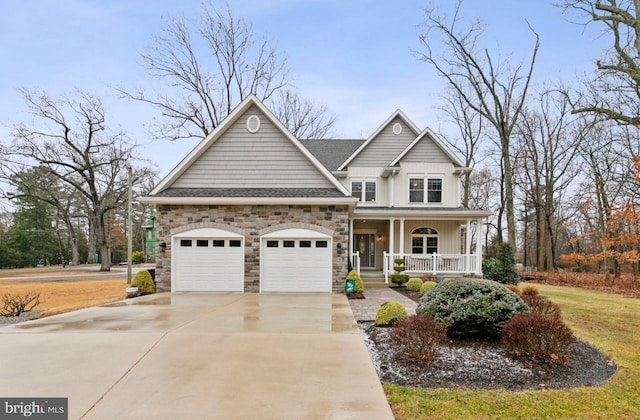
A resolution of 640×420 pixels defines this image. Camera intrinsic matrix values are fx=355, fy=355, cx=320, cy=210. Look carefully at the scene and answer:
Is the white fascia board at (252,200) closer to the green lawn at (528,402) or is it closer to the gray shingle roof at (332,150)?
the gray shingle roof at (332,150)

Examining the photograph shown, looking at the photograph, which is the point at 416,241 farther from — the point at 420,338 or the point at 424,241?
the point at 420,338

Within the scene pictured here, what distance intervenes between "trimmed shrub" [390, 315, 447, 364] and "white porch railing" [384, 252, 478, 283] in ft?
35.0

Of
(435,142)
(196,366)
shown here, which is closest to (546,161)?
(435,142)

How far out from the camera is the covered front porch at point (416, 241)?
54.2 ft

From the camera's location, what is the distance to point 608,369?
5.37m

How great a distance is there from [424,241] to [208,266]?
1103 cm

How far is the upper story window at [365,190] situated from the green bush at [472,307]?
11.9m

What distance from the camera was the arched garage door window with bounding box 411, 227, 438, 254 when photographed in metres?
18.5

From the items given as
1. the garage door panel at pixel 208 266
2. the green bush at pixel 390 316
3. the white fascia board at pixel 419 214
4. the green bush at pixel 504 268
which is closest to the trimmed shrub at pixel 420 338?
the green bush at pixel 390 316

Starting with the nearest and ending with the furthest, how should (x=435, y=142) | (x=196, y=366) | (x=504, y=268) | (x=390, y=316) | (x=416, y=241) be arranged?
(x=196, y=366)
(x=390, y=316)
(x=504, y=268)
(x=435, y=142)
(x=416, y=241)

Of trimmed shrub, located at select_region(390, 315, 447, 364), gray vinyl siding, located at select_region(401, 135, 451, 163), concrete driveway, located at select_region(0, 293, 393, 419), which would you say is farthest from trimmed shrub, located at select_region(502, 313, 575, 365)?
gray vinyl siding, located at select_region(401, 135, 451, 163)

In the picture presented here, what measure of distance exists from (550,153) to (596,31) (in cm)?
1621

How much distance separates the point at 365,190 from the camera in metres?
18.9

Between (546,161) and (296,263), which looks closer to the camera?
(296,263)
